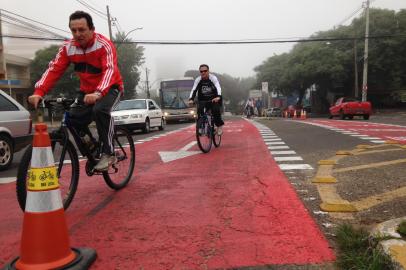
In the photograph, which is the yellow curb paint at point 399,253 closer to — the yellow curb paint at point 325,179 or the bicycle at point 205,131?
the yellow curb paint at point 325,179

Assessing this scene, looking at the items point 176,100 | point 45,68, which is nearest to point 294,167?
point 176,100

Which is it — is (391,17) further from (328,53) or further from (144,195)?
(144,195)

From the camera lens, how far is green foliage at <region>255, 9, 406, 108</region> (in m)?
45.6

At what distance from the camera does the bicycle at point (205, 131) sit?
9.27 meters

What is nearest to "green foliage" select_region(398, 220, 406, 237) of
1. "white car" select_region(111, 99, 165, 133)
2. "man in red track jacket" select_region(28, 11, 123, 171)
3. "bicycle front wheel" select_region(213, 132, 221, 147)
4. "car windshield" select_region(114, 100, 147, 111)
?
"man in red track jacket" select_region(28, 11, 123, 171)

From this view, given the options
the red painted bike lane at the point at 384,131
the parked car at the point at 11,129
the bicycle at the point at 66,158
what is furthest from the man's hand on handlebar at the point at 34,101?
the red painted bike lane at the point at 384,131

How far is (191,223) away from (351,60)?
48.0 m

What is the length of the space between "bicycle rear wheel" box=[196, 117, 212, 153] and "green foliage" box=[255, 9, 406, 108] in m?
39.6

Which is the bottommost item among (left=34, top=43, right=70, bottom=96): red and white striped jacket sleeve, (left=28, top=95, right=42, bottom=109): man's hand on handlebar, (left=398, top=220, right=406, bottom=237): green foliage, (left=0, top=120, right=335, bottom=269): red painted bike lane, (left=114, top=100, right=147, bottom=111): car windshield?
(left=0, top=120, right=335, bottom=269): red painted bike lane

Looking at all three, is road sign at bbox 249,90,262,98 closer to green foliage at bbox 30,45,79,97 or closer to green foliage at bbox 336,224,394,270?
green foliage at bbox 30,45,79,97

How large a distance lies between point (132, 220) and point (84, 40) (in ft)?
6.40


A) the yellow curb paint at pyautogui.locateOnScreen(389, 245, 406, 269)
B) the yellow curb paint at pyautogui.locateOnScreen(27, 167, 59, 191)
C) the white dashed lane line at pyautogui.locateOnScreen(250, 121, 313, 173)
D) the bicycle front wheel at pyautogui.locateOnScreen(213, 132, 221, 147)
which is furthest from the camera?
the bicycle front wheel at pyautogui.locateOnScreen(213, 132, 221, 147)

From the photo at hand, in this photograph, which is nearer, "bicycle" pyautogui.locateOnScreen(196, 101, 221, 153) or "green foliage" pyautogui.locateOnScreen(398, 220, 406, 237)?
"green foliage" pyautogui.locateOnScreen(398, 220, 406, 237)

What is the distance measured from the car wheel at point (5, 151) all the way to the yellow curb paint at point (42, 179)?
5431 millimetres
